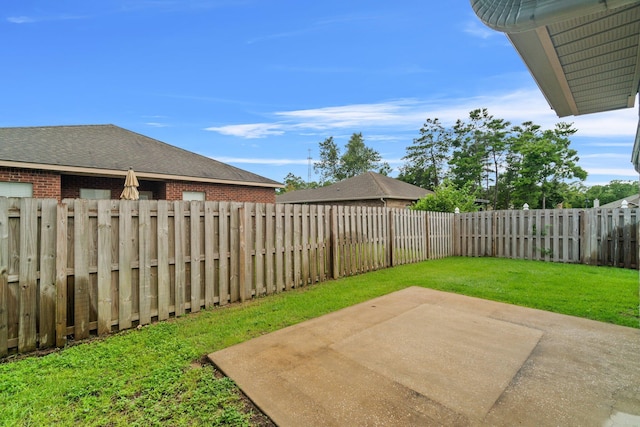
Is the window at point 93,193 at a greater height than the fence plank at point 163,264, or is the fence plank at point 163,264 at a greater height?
the window at point 93,193

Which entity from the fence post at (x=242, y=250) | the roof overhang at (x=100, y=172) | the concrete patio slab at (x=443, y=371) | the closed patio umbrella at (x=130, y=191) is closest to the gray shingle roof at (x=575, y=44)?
the concrete patio slab at (x=443, y=371)

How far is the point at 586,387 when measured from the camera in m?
2.20

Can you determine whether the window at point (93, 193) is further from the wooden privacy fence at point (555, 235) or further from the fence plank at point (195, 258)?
the wooden privacy fence at point (555, 235)

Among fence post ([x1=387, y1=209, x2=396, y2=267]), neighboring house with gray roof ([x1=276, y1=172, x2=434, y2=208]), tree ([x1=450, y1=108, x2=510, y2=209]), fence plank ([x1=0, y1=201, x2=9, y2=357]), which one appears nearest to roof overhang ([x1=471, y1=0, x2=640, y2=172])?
fence plank ([x1=0, y1=201, x2=9, y2=357])

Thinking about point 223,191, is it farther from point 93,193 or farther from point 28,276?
point 28,276

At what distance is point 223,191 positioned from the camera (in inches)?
536

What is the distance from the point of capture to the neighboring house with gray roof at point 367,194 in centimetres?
1941

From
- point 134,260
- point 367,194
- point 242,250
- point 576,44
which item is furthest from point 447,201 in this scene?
point 134,260

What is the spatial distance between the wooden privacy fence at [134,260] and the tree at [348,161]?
35532 mm

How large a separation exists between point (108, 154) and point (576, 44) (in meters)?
13.7

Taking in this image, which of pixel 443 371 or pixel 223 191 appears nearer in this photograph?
pixel 443 371

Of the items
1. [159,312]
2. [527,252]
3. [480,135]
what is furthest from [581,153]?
[159,312]

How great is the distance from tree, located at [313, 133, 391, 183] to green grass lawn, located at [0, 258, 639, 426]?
35663 mm

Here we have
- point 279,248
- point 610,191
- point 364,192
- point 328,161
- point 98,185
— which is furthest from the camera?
point 610,191
